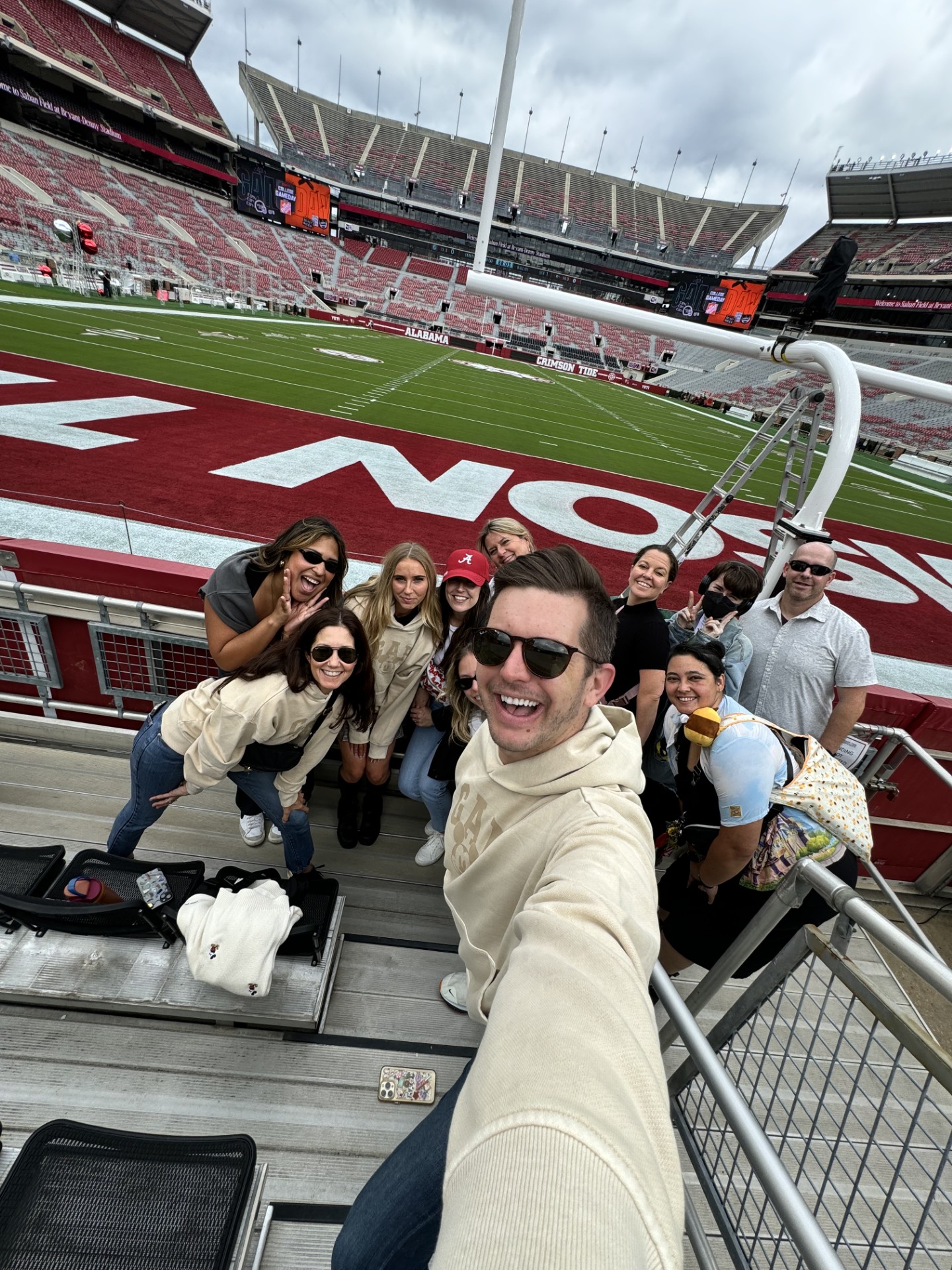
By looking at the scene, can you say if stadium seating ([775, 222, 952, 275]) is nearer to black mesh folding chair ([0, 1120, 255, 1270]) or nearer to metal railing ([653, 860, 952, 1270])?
metal railing ([653, 860, 952, 1270])

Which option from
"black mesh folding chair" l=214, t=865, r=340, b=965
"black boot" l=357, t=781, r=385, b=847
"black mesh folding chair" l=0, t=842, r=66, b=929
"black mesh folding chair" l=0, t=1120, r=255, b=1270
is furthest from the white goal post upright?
"black mesh folding chair" l=0, t=842, r=66, b=929

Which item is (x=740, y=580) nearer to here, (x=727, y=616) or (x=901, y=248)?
(x=727, y=616)

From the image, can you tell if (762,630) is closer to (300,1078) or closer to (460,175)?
(300,1078)

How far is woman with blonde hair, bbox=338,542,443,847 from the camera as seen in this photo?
3.17 metres

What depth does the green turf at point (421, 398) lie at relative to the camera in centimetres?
1451

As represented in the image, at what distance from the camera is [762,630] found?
3654mm

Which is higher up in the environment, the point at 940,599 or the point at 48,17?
the point at 48,17

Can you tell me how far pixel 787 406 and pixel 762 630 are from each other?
3.71 m

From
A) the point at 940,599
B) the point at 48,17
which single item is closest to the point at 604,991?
the point at 940,599

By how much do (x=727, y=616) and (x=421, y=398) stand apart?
17287 millimetres

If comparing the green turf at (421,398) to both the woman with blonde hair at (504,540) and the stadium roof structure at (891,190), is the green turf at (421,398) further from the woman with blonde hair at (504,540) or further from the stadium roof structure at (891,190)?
the stadium roof structure at (891,190)

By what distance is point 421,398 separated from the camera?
1842cm

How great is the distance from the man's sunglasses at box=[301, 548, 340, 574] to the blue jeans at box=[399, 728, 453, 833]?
4.28 feet

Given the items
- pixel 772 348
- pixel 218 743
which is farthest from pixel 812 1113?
pixel 772 348
